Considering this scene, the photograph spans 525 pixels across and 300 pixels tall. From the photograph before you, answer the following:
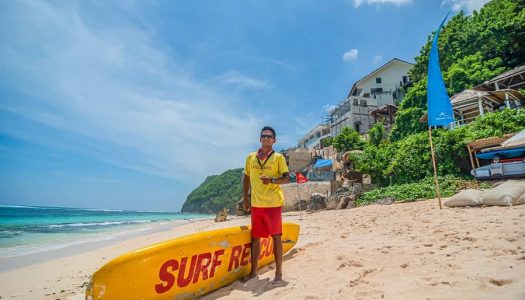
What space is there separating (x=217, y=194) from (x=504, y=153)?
84139mm

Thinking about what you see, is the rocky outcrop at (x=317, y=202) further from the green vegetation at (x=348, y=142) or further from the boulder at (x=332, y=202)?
the green vegetation at (x=348, y=142)

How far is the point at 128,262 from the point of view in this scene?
94.7 inches

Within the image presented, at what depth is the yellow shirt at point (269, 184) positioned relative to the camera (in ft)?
10.0

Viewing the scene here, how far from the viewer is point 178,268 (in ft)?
8.79

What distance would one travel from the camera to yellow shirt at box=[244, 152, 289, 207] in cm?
305

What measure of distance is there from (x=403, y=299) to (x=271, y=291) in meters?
1.20

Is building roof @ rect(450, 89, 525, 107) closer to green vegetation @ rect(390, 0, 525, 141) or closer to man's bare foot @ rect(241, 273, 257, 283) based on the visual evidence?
green vegetation @ rect(390, 0, 525, 141)

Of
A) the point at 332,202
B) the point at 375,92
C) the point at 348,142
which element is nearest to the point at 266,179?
the point at 332,202

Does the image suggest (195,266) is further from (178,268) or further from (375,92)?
(375,92)

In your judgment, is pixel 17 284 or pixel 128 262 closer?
pixel 128 262

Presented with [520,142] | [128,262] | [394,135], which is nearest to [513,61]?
[394,135]

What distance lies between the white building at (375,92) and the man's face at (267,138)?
3367 cm

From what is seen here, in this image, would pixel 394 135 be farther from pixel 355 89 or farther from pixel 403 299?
pixel 403 299

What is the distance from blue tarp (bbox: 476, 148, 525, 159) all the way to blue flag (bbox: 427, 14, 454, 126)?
4.36 m
